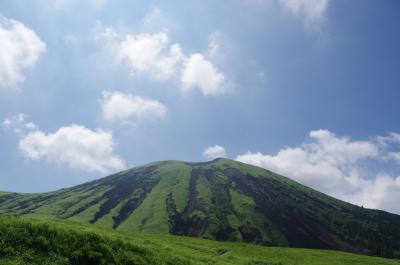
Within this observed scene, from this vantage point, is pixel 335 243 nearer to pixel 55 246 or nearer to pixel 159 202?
pixel 159 202

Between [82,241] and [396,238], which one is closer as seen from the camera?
[82,241]

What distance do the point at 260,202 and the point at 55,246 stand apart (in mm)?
182809

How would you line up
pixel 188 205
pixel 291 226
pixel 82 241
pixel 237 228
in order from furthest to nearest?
pixel 188 205 → pixel 291 226 → pixel 237 228 → pixel 82 241

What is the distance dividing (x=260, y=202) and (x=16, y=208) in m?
139

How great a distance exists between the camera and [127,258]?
2534 centimetres

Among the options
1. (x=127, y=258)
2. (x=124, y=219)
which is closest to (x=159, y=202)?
(x=124, y=219)

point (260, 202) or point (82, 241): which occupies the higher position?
point (260, 202)

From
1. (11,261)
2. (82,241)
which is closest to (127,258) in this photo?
(82,241)

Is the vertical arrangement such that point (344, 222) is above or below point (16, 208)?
above

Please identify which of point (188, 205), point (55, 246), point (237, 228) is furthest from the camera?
point (188, 205)

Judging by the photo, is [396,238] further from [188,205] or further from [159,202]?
[159,202]

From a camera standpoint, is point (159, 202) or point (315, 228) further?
point (159, 202)

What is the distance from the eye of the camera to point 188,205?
18738 centimetres

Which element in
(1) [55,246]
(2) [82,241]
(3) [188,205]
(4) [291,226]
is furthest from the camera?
(3) [188,205]
